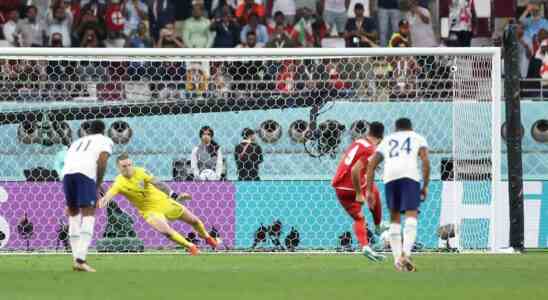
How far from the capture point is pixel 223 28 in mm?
25609

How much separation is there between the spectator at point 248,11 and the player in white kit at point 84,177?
10.3m

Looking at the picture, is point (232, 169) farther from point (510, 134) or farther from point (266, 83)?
point (510, 134)

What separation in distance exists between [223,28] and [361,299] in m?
14.8

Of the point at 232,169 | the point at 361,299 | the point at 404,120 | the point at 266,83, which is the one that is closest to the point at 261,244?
the point at 232,169

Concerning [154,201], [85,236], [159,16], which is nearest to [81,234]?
[85,236]

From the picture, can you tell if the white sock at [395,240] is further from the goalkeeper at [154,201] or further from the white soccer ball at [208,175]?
the white soccer ball at [208,175]

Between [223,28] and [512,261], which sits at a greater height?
[223,28]

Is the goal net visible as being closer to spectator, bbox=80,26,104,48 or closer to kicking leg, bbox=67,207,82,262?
spectator, bbox=80,26,104,48

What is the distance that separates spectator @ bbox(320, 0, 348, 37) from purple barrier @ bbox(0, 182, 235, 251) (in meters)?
6.95

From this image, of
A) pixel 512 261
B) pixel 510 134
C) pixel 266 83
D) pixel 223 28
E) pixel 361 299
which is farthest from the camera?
pixel 223 28

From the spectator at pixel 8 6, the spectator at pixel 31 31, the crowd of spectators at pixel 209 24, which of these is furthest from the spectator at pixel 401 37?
the spectator at pixel 8 6

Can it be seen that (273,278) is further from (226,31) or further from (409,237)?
(226,31)

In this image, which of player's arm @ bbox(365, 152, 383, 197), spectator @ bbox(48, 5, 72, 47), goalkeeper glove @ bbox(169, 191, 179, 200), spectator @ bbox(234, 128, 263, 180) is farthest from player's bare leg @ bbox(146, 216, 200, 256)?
spectator @ bbox(48, 5, 72, 47)

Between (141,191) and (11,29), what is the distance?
6983 mm
